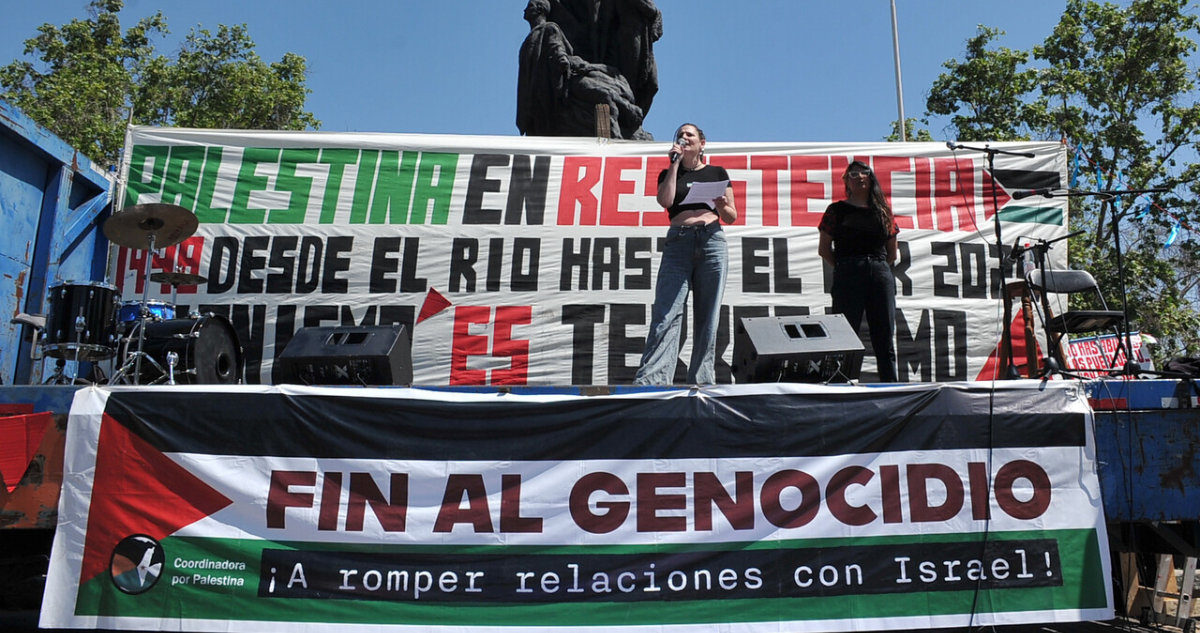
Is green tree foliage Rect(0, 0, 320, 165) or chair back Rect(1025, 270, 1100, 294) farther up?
green tree foliage Rect(0, 0, 320, 165)

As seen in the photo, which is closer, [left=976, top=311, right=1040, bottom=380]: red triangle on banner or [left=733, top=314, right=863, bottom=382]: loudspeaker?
[left=733, top=314, right=863, bottom=382]: loudspeaker

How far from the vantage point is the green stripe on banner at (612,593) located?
3420 millimetres

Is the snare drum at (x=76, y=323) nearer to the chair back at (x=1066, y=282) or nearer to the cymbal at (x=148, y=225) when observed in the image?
the cymbal at (x=148, y=225)

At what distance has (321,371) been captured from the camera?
13.9ft

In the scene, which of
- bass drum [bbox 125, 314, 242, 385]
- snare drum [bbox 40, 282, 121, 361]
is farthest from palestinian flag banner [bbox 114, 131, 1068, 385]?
snare drum [bbox 40, 282, 121, 361]

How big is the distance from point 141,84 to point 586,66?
22551mm

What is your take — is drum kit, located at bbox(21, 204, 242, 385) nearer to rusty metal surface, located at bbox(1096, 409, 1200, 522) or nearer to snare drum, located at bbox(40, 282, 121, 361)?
snare drum, located at bbox(40, 282, 121, 361)

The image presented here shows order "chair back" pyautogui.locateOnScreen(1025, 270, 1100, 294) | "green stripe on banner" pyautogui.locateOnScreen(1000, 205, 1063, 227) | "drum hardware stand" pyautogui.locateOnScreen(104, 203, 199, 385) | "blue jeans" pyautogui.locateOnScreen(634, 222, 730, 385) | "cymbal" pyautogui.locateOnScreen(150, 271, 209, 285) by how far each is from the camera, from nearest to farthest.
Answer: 1. "blue jeans" pyautogui.locateOnScreen(634, 222, 730, 385)
2. "chair back" pyautogui.locateOnScreen(1025, 270, 1100, 294)
3. "drum hardware stand" pyautogui.locateOnScreen(104, 203, 199, 385)
4. "cymbal" pyautogui.locateOnScreen(150, 271, 209, 285)
5. "green stripe on banner" pyautogui.locateOnScreen(1000, 205, 1063, 227)

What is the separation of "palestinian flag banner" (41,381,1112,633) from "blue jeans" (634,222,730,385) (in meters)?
0.80

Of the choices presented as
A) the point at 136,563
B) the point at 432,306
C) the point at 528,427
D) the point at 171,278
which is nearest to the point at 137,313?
the point at 171,278

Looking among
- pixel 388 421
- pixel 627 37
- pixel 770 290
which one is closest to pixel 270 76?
pixel 627 37

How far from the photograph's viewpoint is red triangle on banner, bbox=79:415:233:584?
350 centimetres

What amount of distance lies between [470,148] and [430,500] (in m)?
4.00

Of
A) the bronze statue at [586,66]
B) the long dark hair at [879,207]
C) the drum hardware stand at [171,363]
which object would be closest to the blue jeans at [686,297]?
the long dark hair at [879,207]
